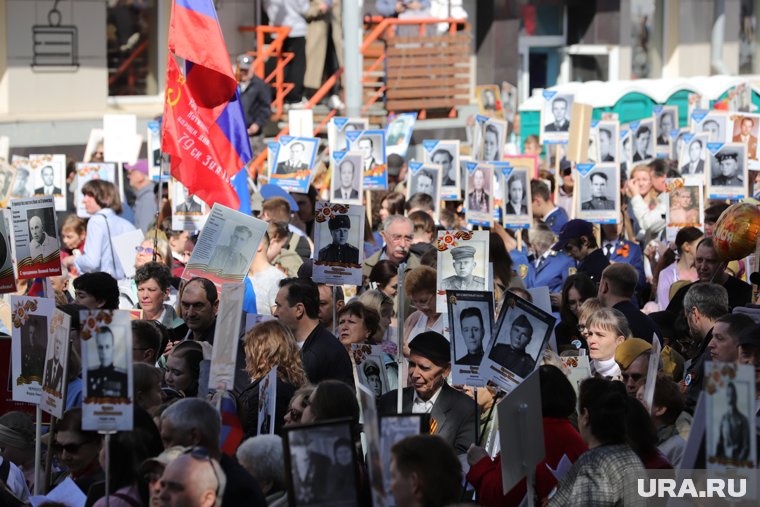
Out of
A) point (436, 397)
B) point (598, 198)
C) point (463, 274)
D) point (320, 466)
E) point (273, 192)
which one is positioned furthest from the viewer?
point (273, 192)

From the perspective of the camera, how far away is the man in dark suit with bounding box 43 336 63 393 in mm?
5910

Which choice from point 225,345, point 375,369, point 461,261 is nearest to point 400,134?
point 461,261

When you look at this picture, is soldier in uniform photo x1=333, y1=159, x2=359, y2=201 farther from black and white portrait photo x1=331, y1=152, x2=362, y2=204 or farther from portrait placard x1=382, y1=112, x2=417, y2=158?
portrait placard x1=382, y1=112, x2=417, y2=158

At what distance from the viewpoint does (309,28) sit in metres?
20.2

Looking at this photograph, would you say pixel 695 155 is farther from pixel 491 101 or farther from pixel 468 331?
pixel 468 331

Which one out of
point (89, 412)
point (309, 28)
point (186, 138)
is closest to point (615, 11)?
point (309, 28)

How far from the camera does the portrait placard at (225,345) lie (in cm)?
619

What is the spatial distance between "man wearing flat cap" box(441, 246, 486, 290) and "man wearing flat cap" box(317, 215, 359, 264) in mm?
599

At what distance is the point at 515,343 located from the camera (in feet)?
20.2

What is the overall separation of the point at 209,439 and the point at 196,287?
2.64 metres

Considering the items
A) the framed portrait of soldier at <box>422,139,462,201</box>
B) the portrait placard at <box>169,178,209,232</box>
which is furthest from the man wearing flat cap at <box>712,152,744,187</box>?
the portrait placard at <box>169,178,209,232</box>

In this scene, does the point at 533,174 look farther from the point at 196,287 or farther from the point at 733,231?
the point at 196,287

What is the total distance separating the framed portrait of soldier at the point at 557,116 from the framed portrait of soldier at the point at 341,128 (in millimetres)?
2602

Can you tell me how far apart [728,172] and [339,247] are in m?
5.68
